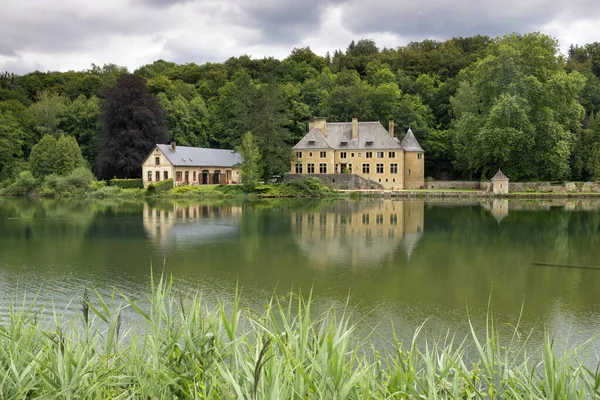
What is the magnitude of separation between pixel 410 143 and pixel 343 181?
315 inches

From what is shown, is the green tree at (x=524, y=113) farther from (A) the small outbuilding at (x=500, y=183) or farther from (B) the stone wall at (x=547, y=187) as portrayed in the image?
(A) the small outbuilding at (x=500, y=183)

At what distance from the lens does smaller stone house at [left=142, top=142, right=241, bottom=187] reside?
47.8 metres

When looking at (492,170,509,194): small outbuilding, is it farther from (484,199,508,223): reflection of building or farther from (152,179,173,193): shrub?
(152,179,173,193): shrub

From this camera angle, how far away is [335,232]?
2198 cm

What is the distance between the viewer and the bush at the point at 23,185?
4703 cm

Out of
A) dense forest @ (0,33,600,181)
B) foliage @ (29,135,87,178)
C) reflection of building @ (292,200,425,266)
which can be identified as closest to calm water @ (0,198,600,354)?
reflection of building @ (292,200,425,266)

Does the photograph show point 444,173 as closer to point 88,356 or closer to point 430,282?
point 430,282

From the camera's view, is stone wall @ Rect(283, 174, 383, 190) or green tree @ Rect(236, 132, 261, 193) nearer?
green tree @ Rect(236, 132, 261, 193)

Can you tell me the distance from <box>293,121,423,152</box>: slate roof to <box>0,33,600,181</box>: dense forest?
8.53ft

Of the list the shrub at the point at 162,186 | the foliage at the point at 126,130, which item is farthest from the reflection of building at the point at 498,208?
the foliage at the point at 126,130

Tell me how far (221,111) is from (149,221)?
37.5 m

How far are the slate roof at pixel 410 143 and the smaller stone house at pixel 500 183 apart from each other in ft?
28.3

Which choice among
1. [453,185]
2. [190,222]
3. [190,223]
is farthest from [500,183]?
[190,223]

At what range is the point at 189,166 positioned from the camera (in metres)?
49.4
